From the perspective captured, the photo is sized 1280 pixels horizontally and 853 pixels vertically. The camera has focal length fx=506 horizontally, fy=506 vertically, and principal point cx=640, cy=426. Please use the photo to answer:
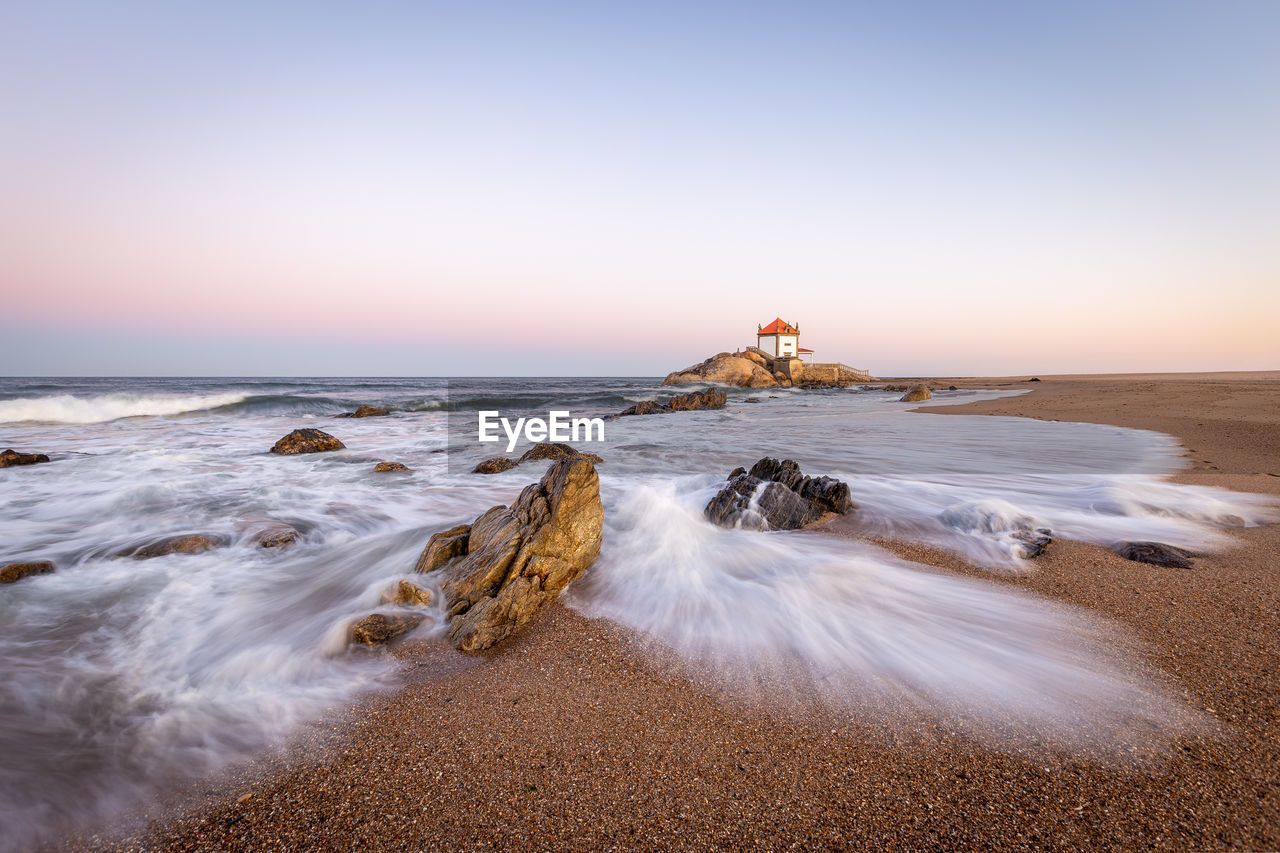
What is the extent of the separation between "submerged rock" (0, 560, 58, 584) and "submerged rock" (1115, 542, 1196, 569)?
31.1 ft

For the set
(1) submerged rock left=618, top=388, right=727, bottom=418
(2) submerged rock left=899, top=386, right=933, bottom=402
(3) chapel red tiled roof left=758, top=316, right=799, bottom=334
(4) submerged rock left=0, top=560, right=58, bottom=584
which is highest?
(3) chapel red tiled roof left=758, top=316, right=799, bottom=334

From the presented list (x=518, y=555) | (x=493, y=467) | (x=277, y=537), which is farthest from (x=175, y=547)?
(x=493, y=467)

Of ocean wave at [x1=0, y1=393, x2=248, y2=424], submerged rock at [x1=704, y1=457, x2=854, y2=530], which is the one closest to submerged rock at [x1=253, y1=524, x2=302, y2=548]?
submerged rock at [x1=704, y1=457, x2=854, y2=530]

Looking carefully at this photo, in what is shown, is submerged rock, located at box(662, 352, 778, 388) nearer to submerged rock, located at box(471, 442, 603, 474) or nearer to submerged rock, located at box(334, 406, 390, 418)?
submerged rock, located at box(334, 406, 390, 418)

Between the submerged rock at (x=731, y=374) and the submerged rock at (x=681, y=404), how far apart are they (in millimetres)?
30976

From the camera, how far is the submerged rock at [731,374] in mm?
58781

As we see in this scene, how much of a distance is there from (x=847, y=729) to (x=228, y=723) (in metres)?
3.11

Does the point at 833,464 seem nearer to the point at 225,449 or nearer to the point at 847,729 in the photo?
the point at 847,729

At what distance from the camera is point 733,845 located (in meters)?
1.74

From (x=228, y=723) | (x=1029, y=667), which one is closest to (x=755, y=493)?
(x=1029, y=667)

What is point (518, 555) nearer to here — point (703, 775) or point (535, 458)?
point (703, 775)

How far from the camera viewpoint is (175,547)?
515 centimetres

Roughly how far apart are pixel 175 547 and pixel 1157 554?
29.5 ft

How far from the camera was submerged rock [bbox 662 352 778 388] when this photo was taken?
193 ft
